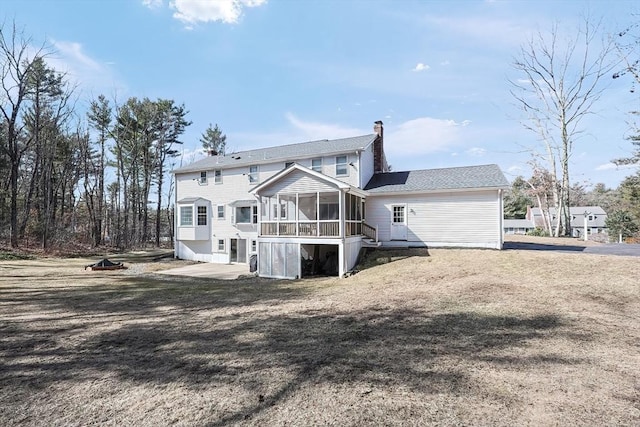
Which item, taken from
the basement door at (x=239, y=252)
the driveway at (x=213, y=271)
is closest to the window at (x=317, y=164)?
the basement door at (x=239, y=252)

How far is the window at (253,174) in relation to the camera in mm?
22639

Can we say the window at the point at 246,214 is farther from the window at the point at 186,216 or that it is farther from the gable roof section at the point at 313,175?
the gable roof section at the point at 313,175

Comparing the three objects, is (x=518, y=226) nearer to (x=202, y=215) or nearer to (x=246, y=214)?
(x=246, y=214)

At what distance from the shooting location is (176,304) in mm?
10352

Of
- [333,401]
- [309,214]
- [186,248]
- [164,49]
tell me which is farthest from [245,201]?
[333,401]

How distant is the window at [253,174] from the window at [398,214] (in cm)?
988

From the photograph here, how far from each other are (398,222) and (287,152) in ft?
31.3

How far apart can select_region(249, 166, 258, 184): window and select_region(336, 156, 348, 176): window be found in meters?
6.12

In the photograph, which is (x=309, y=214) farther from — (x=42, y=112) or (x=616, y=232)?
(x=616, y=232)

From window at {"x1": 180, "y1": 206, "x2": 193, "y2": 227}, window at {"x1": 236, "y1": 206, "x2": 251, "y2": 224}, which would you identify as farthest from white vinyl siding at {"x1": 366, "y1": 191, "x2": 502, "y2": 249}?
window at {"x1": 180, "y1": 206, "x2": 193, "y2": 227}

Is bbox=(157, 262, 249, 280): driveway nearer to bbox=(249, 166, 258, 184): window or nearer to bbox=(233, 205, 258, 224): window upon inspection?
bbox=(233, 205, 258, 224): window

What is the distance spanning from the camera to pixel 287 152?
2319cm

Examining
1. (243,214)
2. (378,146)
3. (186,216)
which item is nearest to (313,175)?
(378,146)

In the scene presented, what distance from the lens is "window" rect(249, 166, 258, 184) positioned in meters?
22.6
